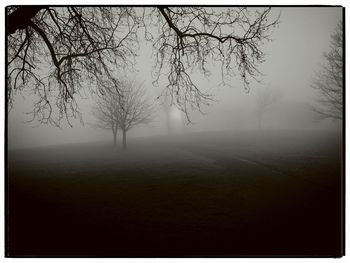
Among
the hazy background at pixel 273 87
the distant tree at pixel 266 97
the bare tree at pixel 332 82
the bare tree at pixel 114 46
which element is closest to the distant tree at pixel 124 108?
the hazy background at pixel 273 87

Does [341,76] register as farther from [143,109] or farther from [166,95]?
[143,109]

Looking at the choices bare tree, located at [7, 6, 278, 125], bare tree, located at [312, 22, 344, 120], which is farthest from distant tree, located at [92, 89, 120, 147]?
bare tree, located at [312, 22, 344, 120]

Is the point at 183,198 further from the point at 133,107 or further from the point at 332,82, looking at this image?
the point at 332,82

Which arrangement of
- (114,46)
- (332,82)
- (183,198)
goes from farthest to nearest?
(114,46) < (332,82) < (183,198)

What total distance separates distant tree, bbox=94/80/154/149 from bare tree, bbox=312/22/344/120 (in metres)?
2.80

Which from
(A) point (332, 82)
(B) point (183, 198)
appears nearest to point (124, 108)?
(B) point (183, 198)

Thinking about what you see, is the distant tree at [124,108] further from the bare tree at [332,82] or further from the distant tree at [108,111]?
the bare tree at [332,82]

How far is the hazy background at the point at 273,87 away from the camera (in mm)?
4082

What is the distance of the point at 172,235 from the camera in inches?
150

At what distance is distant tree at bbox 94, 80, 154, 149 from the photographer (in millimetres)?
4227

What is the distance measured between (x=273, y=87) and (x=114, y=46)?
2742mm

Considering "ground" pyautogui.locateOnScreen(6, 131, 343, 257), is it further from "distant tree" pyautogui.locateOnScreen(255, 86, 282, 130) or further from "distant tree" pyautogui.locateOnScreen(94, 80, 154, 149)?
"distant tree" pyautogui.locateOnScreen(255, 86, 282, 130)

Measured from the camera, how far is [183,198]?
12.9 ft

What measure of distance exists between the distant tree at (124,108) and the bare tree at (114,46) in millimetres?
331
